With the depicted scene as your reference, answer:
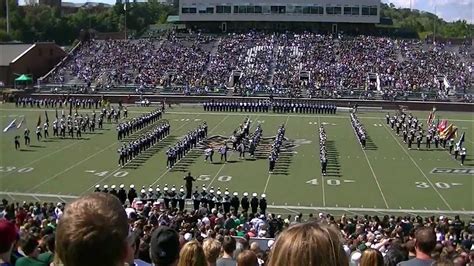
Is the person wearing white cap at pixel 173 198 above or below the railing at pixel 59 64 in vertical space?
below

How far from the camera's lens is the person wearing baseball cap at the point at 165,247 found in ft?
13.7

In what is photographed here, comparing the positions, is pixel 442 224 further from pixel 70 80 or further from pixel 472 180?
pixel 70 80

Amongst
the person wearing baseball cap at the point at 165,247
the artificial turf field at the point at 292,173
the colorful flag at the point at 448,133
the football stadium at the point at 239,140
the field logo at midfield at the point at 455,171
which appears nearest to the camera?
the person wearing baseball cap at the point at 165,247

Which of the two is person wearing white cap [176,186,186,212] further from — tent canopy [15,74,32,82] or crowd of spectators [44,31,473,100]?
tent canopy [15,74,32,82]

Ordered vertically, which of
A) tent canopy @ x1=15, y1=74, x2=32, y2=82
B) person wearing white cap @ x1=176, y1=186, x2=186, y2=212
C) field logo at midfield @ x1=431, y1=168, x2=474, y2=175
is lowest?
field logo at midfield @ x1=431, y1=168, x2=474, y2=175

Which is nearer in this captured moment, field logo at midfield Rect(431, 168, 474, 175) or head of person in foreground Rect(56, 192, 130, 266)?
head of person in foreground Rect(56, 192, 130, 266)

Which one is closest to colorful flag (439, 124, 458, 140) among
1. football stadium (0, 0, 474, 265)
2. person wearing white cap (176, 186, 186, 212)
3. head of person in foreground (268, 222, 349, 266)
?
football stadium (0, 0, 474, 265)

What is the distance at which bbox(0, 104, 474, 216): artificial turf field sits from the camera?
22297mm

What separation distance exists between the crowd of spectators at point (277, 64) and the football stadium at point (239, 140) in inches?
9.8

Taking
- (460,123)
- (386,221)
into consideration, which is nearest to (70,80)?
(460,123)

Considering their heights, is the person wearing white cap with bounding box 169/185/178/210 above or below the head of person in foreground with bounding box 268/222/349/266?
below

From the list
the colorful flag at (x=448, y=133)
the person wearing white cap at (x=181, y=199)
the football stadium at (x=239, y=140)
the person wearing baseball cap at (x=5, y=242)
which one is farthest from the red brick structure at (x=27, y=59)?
the person wearing baseball cap at (x=5, y=242)

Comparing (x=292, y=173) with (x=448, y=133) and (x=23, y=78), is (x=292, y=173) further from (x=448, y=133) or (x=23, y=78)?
(x=23, y=78)

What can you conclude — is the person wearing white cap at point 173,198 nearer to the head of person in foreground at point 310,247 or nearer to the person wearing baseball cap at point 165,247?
the person wearing baseball cap at point 165,247
